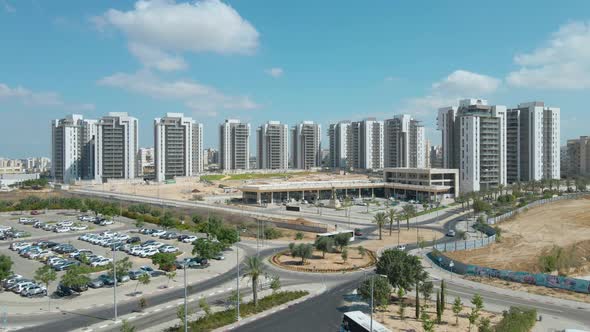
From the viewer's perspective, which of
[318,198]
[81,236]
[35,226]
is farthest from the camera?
[318,198]

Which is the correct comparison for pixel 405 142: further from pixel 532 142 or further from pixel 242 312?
pixel 242 312

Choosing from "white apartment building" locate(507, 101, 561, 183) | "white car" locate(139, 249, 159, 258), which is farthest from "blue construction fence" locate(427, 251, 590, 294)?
"white apartment building" locate(507, 101, 561, 183)

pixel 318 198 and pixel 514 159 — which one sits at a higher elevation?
pixel 514 159

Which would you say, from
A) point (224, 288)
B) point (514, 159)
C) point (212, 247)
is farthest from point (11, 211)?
point (514, 159)

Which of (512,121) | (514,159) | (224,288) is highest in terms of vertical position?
(512,121)

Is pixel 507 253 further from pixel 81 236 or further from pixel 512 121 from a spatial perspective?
pixel 512 121

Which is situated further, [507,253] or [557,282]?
[507,253]

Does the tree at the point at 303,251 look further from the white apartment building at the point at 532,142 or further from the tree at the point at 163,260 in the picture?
the white apartment building at the point at 532,142

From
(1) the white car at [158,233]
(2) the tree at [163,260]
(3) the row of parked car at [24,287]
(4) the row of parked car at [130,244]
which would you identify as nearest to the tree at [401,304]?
(2) the tree at [163,260]
